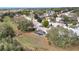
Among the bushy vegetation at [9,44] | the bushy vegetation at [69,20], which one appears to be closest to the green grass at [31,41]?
the bushy vegetation at [9,44]

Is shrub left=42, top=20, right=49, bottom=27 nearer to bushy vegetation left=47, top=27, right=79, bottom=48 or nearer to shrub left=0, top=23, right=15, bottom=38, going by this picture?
bushy vegetation left=47, top=27, right=79, bottom=48

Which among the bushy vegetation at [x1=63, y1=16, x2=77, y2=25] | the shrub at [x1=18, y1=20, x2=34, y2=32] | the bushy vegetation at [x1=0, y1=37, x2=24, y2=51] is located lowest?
the bushy vegetation at [x1=0, y1=37, x2=24, y2=51]

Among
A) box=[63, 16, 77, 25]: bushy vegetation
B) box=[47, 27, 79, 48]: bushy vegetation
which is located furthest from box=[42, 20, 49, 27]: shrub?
box=[63, 16, 77, 25]: bushy vegetation

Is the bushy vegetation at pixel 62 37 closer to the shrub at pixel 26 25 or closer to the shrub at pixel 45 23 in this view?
the shrub at pixel 45 23

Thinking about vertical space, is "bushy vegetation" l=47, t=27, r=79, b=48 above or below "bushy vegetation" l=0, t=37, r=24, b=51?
above

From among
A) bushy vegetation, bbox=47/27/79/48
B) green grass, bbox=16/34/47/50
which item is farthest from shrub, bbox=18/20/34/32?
bushy vegetation, bbox=47/27/79/48

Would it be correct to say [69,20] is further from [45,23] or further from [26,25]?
[26,25]

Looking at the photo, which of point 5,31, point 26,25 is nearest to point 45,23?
point 26,25
